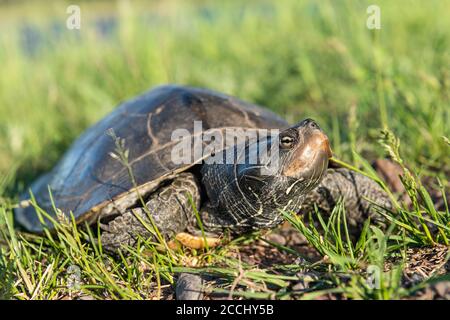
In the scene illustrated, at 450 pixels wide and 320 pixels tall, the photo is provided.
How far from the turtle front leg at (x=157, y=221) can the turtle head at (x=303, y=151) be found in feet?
2.09

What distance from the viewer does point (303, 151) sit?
2031mm

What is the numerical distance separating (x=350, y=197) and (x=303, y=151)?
2.62 feet

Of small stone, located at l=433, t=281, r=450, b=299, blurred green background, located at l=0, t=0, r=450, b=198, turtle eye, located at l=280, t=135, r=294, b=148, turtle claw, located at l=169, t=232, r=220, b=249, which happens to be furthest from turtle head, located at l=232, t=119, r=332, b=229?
blurred green background, located at l=0, t=0, r=450, b=198

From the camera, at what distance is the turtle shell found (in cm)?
266

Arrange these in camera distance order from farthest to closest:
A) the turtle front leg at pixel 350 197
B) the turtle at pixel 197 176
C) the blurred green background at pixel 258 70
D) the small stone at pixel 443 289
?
the blurred green background at pixel 258 70, the turtle front leg at pixel 350 197, the turtle at pixel 197 176, the small stone at pixel 443 289

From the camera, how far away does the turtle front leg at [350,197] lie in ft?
8.68

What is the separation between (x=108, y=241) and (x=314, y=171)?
1134 mm

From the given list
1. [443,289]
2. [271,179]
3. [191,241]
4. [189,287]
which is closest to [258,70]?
[191,241]

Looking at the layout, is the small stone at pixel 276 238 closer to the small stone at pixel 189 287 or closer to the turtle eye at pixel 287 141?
the small stone at pixel 189 287

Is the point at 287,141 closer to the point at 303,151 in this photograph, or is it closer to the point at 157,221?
the point at 303,151

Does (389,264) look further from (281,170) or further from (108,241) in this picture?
(108,241)

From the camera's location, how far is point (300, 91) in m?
5.16

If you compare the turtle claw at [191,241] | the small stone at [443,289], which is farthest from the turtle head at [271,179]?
the small stone at [443,289]

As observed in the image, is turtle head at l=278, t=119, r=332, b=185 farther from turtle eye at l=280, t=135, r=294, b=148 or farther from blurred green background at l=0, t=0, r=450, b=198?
blurred green background at l=0, t=0, r=450, b=198
